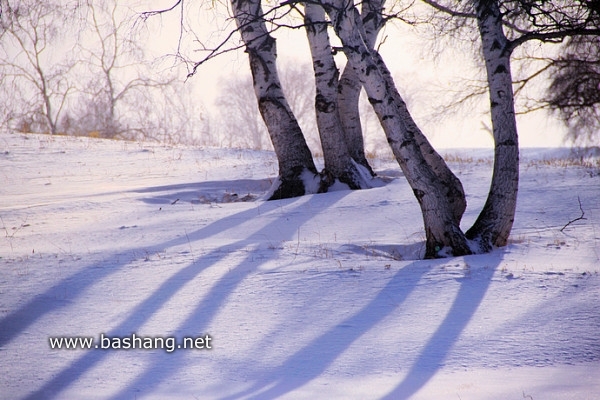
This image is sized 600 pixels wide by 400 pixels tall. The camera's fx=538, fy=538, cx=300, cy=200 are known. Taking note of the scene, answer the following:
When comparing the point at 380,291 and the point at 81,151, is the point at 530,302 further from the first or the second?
the point at 81,151

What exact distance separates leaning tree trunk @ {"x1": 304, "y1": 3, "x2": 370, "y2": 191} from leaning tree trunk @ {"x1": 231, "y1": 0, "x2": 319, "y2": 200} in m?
0.35

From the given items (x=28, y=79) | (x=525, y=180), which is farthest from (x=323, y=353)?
(x=28, y=79)

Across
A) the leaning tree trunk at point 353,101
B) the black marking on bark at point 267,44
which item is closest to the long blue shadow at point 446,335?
the leaning tree trunk at point 353,101

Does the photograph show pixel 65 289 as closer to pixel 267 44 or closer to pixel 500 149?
pixel 500 149

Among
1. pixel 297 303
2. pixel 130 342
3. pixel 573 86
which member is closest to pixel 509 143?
pixel 297 303

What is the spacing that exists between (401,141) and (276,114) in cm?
358

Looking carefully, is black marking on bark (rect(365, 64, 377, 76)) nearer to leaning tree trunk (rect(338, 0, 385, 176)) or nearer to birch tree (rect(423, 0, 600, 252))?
birch tree (rect(423, 0, 600, 252))

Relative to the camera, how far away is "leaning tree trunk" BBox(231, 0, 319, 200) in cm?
830

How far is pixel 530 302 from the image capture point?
3811 mm

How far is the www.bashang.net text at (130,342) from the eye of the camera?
3.36 metres

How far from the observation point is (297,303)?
3.92 m

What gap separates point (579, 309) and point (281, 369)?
83.2 inches

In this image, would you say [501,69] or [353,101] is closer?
[501,69]

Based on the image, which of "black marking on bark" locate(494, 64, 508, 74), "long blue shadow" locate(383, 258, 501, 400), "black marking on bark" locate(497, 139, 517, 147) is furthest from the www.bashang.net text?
"black marking on bark" locate(494, 64, 508, 74)
